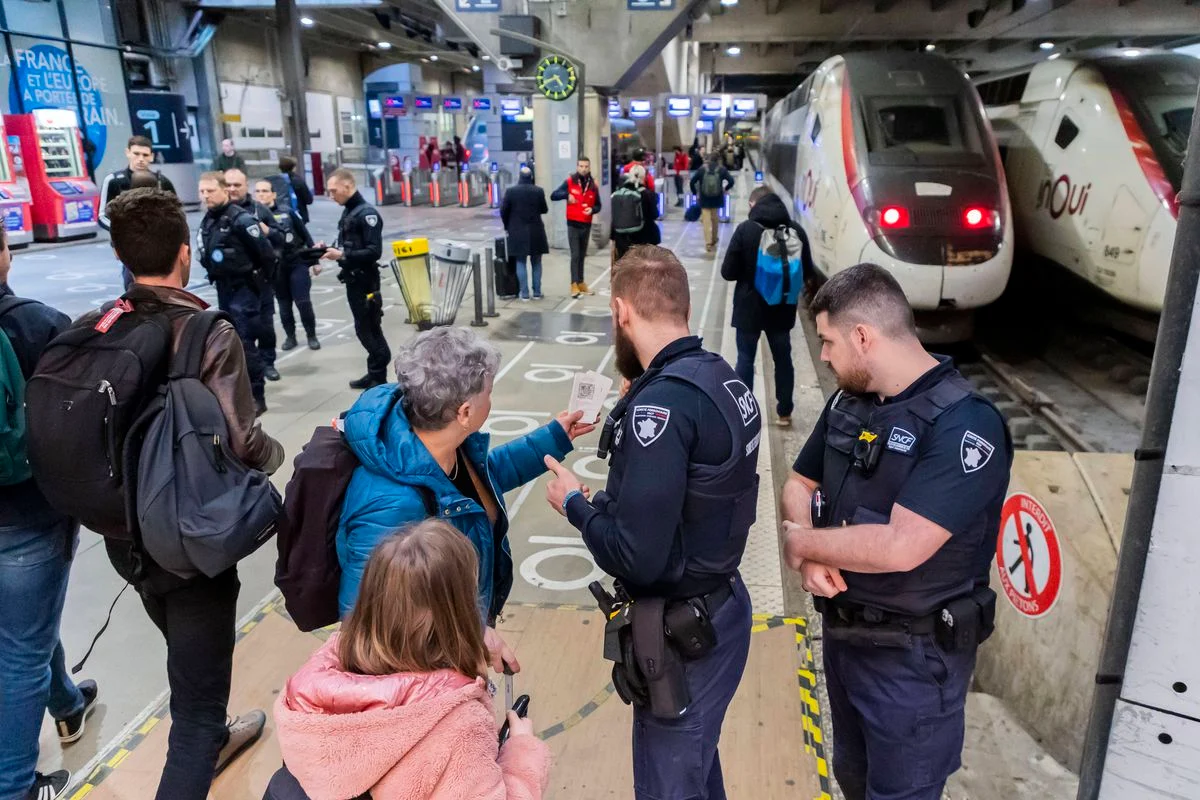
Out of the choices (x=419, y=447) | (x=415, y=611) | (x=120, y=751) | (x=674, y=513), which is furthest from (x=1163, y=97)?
(x=120, y=751)

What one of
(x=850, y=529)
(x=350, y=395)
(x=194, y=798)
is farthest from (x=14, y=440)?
(x=350, y=395)

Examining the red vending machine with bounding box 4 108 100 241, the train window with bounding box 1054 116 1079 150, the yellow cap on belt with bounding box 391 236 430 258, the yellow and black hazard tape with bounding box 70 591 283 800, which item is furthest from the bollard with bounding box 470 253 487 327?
the red vending machine with bounding box 4 108 100 241

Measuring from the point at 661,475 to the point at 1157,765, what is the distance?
1.35 m

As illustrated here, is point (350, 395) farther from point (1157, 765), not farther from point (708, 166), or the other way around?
point (708, 166)

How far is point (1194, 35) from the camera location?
16859 millimetres

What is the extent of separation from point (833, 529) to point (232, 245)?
5680mm

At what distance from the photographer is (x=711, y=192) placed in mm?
15836

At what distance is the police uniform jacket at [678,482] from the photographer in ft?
6.64

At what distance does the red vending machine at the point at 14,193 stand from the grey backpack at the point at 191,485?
1677cm

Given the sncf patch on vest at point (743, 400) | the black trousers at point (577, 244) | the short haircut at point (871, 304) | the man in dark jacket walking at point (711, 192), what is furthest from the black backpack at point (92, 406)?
the man in dark jacket walking at point (711, 192)

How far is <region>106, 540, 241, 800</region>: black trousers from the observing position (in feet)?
8.08

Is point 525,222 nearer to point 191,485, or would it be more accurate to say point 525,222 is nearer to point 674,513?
point 191,485

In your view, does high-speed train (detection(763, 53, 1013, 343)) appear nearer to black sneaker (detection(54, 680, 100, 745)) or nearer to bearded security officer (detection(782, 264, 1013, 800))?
bearded security officer (detection(782, 264, 1013, 800))

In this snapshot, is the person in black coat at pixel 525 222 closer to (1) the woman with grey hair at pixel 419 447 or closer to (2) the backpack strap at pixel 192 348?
(2) the backpack strap at pixel 192 348
